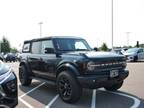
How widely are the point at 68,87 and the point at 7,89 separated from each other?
2820 mm

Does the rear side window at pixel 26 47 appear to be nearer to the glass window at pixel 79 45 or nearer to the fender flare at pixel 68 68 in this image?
the glass window at pixel 79 45

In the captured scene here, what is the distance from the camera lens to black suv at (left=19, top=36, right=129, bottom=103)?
7707 millimetres

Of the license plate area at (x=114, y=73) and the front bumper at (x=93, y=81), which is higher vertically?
the license plate area at (x=114, y=73)

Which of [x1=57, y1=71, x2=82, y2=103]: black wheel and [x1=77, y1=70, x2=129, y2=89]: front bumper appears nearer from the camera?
[x1=77, y1=70, x2=129, y2=89]: front bumper

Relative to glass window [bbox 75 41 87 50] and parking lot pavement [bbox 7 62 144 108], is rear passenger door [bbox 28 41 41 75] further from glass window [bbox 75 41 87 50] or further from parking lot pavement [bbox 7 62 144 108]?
glass window [bbox 75 41 87 50]

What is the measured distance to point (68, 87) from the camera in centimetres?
807

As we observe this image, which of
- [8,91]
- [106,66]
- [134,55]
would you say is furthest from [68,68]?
[134,55]

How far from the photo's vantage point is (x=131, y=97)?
8.57 m

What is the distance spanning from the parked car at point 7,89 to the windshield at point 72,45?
11.2 feet

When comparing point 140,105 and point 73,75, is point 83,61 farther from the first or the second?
point 140,105

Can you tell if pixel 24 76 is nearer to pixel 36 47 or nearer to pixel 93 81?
pixel 36 47

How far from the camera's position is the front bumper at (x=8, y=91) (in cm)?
537

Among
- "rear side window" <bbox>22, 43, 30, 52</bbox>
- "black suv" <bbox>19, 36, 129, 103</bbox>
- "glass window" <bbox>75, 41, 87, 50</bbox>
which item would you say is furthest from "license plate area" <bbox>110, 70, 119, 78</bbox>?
"rear side window" <bbox>22, 43, 30, 52</bbox>

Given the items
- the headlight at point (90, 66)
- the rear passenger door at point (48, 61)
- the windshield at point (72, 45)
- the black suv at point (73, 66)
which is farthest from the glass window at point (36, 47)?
the headlight at point (90, 66)
